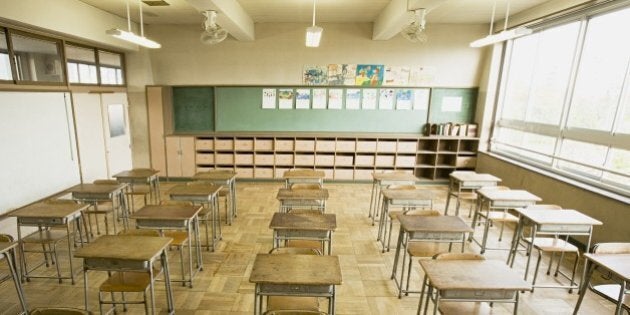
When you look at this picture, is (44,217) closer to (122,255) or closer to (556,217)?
(122,255)

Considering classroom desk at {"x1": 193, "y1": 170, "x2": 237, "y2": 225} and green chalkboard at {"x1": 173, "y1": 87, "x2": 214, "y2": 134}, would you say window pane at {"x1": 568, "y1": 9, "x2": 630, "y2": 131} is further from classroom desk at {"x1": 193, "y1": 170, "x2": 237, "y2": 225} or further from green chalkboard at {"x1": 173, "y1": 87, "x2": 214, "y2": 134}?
green chalkboard at {"x1": 173, "y1": 87, "x2": 214, "y2": 134}

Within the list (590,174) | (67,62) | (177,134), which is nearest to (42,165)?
(67,62)

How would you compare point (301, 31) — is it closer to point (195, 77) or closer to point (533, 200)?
point (195, 77)

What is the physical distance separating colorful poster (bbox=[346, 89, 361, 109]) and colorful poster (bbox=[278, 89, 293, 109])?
4.25ft

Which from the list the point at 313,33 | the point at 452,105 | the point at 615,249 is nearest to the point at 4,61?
the point at 313,33

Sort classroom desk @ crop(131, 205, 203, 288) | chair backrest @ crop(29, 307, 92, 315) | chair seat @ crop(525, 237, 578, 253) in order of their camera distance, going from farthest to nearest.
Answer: chair seat @ crop(525, 237, 578, 253) → classroom desk @ crop(131, 205, 203, 288) → chair backrest @ crop(29, 307, 92, 315)

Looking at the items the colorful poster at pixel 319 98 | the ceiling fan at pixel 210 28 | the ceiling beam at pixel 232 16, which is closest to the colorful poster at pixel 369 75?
the colorful poster at pixel 319 98

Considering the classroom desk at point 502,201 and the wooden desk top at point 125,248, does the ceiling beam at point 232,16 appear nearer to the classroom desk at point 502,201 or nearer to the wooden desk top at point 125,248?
the wooden desk top at point 125,248

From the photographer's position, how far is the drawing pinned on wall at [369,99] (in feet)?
22.9

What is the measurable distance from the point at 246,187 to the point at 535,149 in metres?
5.65

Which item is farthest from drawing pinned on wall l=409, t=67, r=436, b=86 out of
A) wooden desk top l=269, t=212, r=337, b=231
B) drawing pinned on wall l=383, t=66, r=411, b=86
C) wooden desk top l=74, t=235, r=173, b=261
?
wooden desk top l=74, t=235, r=173, b=261

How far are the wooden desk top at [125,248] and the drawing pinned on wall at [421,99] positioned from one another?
5.98 metres

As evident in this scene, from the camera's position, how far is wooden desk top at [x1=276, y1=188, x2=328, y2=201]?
3.85m

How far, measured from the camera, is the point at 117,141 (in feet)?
21.1
